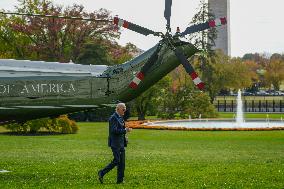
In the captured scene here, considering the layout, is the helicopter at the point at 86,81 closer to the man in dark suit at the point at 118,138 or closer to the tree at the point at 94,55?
the man in dark suit at the point at 118,138

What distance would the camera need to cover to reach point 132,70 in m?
16.3

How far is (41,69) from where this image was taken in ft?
53.7

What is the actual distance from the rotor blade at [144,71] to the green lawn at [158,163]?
A: 98.1 inches

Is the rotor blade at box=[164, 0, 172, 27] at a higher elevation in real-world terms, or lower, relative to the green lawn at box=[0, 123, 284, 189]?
higher

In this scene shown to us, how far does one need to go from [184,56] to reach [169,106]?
1348 inches

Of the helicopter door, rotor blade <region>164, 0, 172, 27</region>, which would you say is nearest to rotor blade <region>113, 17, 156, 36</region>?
rotor blade <region>164, 0, 172, 27</region>

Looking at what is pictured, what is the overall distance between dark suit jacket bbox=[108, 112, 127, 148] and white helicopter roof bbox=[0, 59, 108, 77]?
306 cm

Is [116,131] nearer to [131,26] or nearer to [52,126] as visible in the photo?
[131,26]

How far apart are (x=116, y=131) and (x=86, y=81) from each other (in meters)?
3.05

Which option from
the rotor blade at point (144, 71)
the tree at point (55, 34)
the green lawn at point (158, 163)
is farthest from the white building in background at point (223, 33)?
the rotor blade at point (144, 71)

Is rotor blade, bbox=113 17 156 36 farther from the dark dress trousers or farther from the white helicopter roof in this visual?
the dark dress trousers

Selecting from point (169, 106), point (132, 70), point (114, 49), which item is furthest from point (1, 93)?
point (114, 49)

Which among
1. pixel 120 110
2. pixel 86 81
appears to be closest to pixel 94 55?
pixel 86 81

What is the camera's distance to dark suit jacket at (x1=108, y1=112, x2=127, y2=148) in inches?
534
